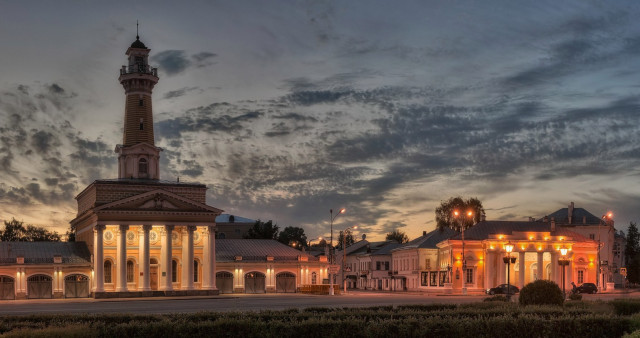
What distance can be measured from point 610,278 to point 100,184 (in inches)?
2733

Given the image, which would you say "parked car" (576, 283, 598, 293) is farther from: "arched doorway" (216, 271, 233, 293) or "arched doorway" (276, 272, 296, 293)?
"arched doorway" (216, 271, 233, 293)

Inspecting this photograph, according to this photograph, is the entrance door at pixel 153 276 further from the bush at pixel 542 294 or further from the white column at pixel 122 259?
the bush at pixel 542 294

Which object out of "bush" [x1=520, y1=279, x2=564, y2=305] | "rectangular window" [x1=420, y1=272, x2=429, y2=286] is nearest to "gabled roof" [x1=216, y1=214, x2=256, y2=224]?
"rectangular window" [x1=420, y1=272, x2=429, y2=286]

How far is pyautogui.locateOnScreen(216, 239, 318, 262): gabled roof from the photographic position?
9069 centimetres

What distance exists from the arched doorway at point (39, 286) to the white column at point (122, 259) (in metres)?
6.35

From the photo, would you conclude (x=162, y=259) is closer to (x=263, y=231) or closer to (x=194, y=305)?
(x=194, y=305)

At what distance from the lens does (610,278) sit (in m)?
113

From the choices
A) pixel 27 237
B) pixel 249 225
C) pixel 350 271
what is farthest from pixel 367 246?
pixel 27 237

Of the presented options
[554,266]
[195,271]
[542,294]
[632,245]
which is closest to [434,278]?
[554,266]

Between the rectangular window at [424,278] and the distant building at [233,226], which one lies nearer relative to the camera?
the rectangular window at [424,278]

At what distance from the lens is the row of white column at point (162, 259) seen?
78.1 metres

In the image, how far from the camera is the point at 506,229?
99750 millimetres

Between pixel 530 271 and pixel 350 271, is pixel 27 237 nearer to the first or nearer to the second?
pixel 350 271

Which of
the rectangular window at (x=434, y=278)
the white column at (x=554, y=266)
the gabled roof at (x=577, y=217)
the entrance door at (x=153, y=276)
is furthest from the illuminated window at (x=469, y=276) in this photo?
Answer: the entrance door at (x=153, y=276)
